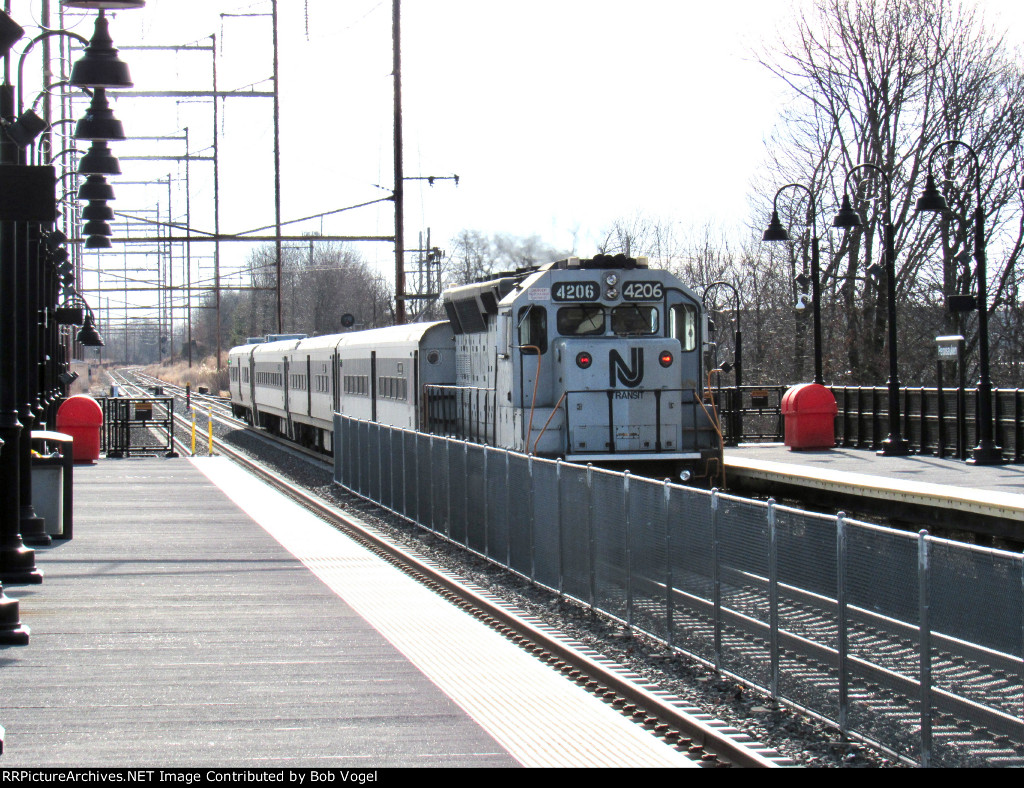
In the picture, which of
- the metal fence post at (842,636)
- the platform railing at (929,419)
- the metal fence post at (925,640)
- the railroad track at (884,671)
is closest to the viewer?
the railroad track at (884,671)

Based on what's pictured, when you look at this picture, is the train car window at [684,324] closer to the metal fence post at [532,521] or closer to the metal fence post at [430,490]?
the metal fence post at [430,490]

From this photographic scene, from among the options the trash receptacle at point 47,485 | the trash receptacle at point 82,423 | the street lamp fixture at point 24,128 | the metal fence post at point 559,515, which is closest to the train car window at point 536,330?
the metal fence post at point 559,515

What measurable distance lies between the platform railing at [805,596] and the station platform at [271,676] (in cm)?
119

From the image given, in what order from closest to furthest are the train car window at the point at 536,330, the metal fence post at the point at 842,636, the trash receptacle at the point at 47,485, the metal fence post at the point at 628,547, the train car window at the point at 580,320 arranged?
the metal fence post at the point at 842,636
the metal fence post at the point at 628,547
the trash receptacle at the point at 47,485
the train car window at the point at 536,330
the train car window at the point at 580,320

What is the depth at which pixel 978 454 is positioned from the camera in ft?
69.3

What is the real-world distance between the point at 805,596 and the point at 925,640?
1.32m

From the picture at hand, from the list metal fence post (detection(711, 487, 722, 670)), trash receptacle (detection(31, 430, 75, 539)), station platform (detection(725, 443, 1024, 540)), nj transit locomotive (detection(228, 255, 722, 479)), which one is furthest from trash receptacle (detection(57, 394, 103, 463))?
metal fence post (detection(711, 487, 722, 670))

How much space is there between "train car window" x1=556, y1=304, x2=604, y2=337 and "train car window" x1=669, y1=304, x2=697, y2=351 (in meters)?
1.12

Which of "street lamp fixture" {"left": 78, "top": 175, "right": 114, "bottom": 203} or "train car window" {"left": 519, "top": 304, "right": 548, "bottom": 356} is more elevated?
"street lamp fixture" {"left": 78, "top": 175, "right": 114, "bottom": 203}

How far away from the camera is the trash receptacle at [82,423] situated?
29.8m

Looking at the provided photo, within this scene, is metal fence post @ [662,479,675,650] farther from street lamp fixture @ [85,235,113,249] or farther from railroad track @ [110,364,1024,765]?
street lamp fixture @ [85,235,113,249]

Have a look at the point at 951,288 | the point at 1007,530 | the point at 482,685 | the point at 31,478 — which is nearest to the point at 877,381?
the point at 951,288

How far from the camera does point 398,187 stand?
34594 mm

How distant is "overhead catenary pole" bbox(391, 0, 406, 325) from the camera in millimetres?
33812
